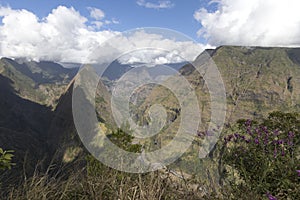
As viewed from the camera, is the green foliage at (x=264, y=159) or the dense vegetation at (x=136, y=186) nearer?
the dense vegetation at (x=136, y=186)

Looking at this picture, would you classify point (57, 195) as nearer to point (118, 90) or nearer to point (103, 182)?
point (103, 182)

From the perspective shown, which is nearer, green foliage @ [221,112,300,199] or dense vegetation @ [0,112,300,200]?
dense vegetation @ [0,112,300,200]

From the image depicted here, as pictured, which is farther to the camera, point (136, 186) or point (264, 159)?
point (264, 159)

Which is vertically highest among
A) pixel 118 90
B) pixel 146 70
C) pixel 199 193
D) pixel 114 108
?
pixel 146 70

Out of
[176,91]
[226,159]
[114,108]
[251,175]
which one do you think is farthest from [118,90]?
[251,175]

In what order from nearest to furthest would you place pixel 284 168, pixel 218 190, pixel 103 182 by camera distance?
pixel 103 182 → pixel 218 190 → pixel 284 168

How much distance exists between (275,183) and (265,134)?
0.92 metres

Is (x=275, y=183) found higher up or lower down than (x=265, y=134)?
lower down

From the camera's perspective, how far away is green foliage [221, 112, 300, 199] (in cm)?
366

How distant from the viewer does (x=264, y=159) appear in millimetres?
4000

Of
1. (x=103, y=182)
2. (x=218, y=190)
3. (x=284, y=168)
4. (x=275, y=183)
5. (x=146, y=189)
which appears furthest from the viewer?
(x=275, y=183)

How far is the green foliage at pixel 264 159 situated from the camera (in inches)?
144

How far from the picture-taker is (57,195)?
3.07 metres

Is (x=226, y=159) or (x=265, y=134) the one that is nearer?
(x=265, y=134)
